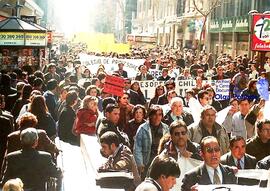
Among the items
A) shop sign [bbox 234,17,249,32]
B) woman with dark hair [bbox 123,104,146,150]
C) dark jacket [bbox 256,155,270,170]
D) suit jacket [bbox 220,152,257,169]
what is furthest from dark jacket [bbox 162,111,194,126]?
shop sign [bbox 234,17,249,32]

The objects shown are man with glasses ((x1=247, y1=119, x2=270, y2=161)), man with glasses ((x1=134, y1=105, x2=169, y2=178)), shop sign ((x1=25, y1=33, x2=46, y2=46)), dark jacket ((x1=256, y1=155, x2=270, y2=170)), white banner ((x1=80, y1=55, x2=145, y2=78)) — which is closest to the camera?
dark jacket ((x1=256, y1=155, x2=270, y2=170))

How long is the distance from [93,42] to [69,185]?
77.2ft

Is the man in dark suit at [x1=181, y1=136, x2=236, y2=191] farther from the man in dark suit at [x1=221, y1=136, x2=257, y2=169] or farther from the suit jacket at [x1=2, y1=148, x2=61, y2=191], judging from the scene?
the suit jacket at [x1=2, y1=148, x2=61, y2=191]

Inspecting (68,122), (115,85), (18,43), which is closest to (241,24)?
(18,43)

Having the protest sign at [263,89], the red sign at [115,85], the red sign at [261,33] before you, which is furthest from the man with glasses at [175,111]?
the red sign at [261,33]

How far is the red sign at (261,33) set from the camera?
14.9m

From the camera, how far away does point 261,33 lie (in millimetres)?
15023

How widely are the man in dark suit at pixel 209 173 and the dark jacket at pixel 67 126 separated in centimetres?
386

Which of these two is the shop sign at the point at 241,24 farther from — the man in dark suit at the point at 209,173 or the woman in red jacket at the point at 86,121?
the man in dark suit at the point at 209,173

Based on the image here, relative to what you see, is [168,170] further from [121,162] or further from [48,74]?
[48,74]

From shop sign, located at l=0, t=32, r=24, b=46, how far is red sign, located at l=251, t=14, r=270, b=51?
24.7 ft

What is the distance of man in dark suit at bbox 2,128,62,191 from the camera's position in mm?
6422

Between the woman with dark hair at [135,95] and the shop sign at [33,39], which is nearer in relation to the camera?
the woman with dark hair at [135,95]

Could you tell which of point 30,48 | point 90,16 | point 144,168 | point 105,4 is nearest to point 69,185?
point 144,168
